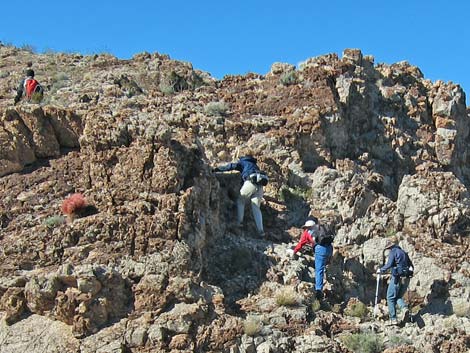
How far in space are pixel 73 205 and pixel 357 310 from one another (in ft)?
19.5

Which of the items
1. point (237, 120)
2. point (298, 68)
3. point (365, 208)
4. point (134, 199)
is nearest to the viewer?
point (134, 199)

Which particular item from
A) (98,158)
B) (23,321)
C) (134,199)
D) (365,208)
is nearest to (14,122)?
(98,158)

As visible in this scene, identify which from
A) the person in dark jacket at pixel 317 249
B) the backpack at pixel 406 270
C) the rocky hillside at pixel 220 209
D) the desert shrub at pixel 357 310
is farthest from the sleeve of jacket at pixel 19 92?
the backpack at pixel 406 270

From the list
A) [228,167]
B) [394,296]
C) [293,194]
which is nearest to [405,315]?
[394,296]

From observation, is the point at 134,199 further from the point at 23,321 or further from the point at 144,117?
the point at 23,321

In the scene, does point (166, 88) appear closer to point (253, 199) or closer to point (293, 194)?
point (293, 194)

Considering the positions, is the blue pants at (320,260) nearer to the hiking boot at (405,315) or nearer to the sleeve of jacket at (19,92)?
the hiking boot at (405,315)

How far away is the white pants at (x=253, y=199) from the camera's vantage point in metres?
16.3

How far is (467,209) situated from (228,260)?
619 cm

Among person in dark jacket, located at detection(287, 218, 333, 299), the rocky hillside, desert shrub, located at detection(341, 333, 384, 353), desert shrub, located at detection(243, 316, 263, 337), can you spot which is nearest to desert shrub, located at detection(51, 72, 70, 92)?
the rocky hillside

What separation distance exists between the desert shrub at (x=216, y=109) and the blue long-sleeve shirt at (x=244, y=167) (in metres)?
3.05

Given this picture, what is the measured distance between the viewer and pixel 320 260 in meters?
14.9

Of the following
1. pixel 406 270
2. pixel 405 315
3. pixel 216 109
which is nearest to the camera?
pixel 405 315

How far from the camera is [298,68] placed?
846 inches
